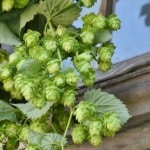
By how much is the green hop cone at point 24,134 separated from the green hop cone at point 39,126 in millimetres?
12

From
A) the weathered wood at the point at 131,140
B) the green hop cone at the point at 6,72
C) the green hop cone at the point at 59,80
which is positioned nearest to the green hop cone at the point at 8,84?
the green hop cone at the point at 6,72

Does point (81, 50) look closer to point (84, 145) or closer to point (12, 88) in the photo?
point (12, 88)

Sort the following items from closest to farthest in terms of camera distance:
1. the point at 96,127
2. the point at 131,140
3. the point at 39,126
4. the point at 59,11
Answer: the point at 96,127, the point at 39,126, the point at 59,11, the point at 131,140

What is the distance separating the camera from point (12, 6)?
1097 millimetres

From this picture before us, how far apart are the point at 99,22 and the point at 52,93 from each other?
183 mm

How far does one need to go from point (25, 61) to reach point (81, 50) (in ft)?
0.32

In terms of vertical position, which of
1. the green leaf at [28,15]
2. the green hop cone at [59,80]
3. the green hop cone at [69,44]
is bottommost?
the green hop cone at [59,80]

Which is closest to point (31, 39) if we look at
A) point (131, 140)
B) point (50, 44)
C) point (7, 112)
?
point (50, 44)

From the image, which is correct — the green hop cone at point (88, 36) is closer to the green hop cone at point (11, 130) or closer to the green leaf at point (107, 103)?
the green leaf at point (107, 103)

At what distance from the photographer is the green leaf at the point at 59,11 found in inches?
43.5

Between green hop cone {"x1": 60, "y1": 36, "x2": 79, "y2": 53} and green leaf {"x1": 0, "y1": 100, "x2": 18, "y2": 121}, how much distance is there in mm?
159

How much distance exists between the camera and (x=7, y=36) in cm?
113

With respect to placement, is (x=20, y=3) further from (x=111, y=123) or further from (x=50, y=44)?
(x=111, y=123)

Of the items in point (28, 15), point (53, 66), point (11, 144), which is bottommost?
point (11, 144)
